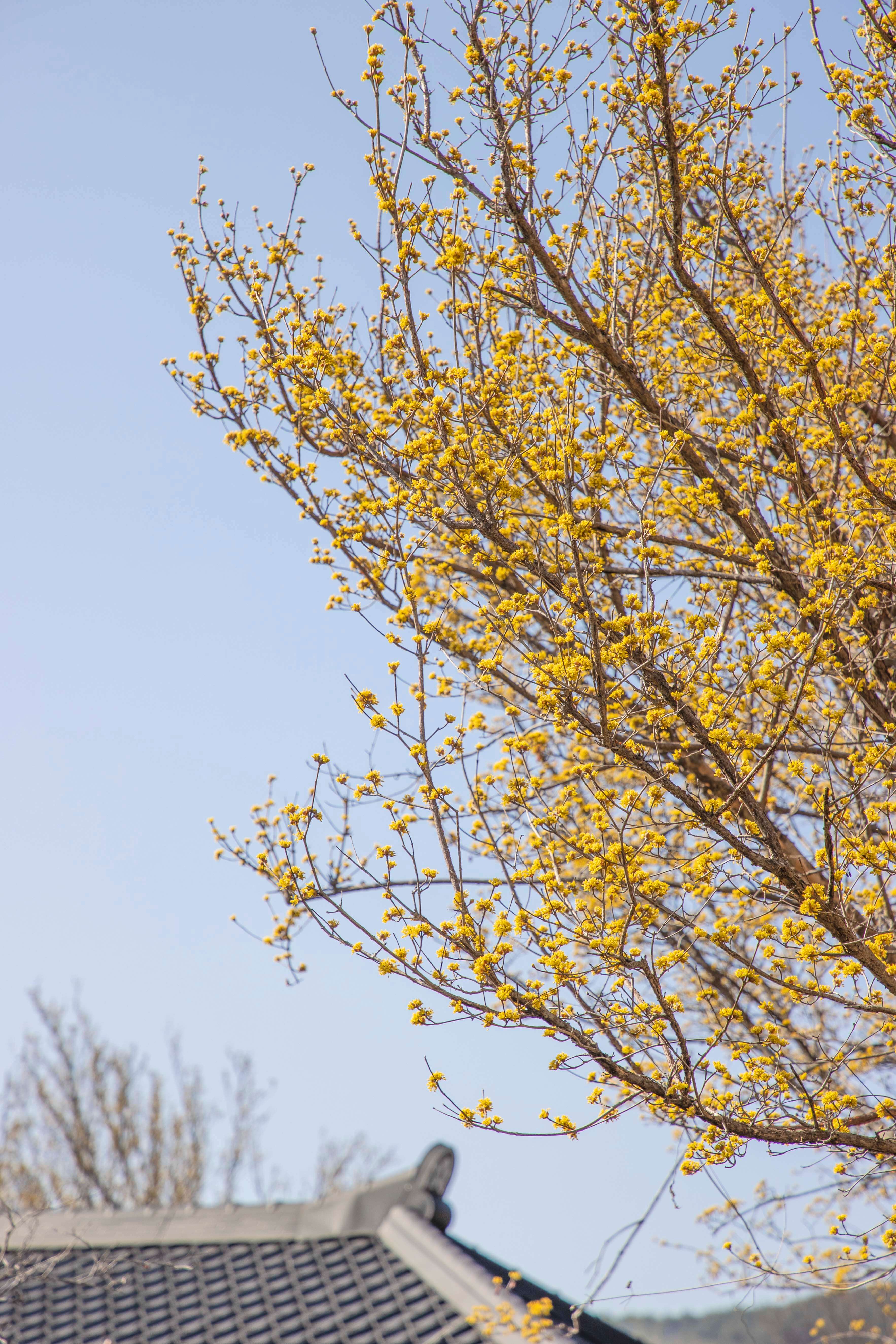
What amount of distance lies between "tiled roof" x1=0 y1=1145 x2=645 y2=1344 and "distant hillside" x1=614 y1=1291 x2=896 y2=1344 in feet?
3.47

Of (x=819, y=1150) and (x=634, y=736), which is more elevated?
(x=634, y=736)

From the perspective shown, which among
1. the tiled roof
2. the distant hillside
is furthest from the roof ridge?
Result: the distant hillside

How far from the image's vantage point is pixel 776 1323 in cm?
1659

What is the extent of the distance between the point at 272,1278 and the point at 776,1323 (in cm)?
1420

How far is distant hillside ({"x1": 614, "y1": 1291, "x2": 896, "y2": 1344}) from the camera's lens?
5238mm

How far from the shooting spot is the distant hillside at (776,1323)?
524cm

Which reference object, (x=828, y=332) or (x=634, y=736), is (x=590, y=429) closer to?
(x=634, y=736)

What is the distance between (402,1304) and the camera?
5.96 metres

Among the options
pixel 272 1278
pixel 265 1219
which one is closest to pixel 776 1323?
pixel 265 1219

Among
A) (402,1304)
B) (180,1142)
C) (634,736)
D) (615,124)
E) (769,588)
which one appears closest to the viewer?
(634,736)

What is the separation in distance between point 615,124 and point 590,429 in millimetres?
1285

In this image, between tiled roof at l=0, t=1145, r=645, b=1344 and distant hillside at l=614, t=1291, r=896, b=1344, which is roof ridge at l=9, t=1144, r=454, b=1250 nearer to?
tiled roof at l=0, t=1145, r=645, b=1344

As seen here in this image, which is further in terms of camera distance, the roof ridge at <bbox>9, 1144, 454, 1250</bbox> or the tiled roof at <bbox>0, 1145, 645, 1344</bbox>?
Result: the roof ridge at <bbox>9, 1144, 454, 1250</bbox>

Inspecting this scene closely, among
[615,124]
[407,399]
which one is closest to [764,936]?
[407,399]
